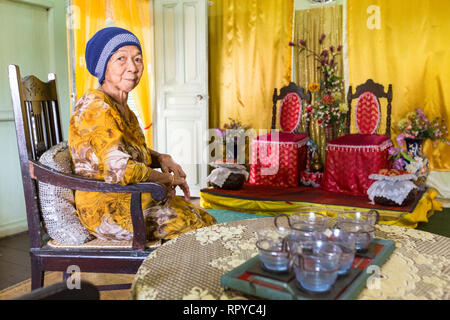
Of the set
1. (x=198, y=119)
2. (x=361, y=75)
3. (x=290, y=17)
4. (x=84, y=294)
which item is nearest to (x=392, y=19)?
(x=361, y=75)

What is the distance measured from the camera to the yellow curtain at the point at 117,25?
159 inches

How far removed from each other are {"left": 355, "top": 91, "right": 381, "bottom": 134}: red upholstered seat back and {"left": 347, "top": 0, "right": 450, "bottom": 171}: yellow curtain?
1.08 feet

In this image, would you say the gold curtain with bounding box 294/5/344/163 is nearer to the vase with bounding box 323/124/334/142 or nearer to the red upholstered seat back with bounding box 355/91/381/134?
the vase with bounding box 323/124/334/142

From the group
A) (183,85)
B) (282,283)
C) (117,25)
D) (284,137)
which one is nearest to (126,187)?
(282,283)

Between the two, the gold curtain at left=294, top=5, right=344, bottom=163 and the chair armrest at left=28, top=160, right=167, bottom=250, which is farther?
the gold curtain at left=294, top=5, right=344, bottom=163

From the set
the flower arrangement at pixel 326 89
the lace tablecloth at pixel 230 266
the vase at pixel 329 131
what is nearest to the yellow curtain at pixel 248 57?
the flower arrangement at pixel 326 89

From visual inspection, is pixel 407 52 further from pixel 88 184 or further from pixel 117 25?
pixel 88 184

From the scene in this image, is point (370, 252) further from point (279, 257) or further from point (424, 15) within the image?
point (424, 15)

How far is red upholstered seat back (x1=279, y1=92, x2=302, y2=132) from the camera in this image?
14.9ft

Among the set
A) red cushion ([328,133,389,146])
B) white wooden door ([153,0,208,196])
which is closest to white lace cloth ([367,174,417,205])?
red cushion ([328,133,389,146])

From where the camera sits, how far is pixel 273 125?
472 cm

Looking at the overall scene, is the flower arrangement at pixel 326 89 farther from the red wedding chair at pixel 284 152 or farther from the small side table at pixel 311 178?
the small side table at pixel 311 178

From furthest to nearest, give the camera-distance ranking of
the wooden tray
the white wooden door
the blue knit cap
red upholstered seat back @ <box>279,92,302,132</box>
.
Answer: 1. the white wooden door
2. red upholstered seat back @ <box>279,92,302,132</box>
3. the blue knit cap
4. the wooden tray

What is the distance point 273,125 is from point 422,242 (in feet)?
11.1
